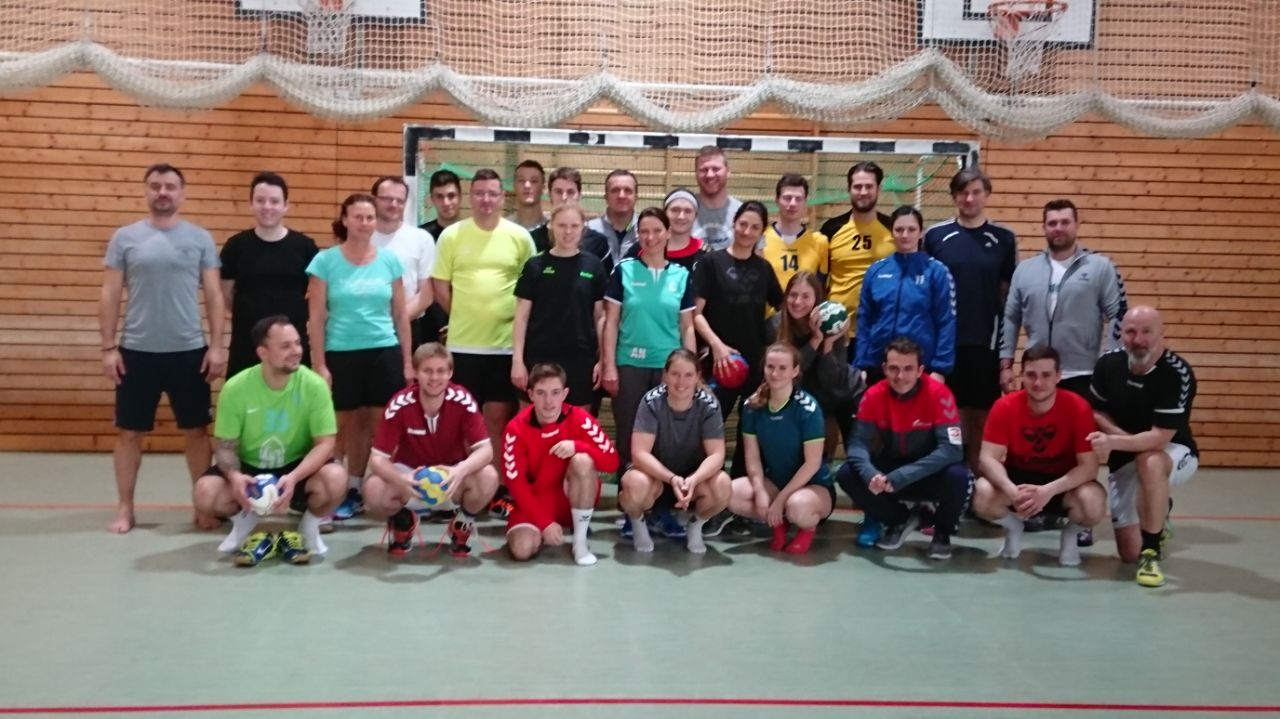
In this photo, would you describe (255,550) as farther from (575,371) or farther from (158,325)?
(575,371)

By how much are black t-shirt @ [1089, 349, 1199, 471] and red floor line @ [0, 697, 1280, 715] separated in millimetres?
2023

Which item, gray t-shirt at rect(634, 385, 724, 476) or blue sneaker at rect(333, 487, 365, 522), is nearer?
gray t-shirt at rect(634, 385, 724, 476)

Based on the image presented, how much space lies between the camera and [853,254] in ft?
21.6

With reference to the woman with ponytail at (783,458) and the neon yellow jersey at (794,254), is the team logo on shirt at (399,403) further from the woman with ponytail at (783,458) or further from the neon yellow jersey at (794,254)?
the neon yellow jersey at (794,254)

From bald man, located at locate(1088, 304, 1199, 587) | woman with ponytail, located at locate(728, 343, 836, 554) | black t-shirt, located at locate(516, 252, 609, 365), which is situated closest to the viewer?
bald man, located at locate(1088, 304, 1199, 587)

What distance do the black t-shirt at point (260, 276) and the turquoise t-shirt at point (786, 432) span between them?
8.70ft

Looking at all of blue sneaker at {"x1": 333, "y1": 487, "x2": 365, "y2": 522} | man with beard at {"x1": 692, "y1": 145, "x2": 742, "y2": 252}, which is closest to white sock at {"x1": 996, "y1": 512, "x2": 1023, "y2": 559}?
man with beard at {"x1": 692, "y1": 145, "x2": 742, "y2": 252}

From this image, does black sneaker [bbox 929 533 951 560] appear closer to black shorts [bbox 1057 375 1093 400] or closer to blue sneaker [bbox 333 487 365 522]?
black shorts [bbox 1057 375 1093 400]

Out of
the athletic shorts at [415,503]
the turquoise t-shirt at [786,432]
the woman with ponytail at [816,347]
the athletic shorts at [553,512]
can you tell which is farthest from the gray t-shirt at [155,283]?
the woman with ponytail at [816,347]

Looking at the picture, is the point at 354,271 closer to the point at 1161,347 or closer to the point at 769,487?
the point at 769,487

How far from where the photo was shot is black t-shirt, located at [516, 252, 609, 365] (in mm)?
6023

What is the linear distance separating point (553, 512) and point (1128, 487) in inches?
120

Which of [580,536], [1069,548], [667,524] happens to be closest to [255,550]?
[580,536]

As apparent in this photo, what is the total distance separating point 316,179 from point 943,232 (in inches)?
187
